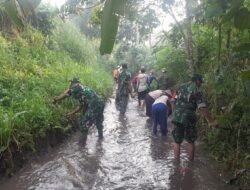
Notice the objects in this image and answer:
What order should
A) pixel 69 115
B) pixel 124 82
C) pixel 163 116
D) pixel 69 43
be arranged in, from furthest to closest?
pixel 69 43, pixel 124 82, pixel 163 116, pixel 69 115

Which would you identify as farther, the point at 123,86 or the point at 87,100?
the point at 123,86

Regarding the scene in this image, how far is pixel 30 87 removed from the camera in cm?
762

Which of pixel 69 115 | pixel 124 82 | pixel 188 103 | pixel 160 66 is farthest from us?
pixel 160 66

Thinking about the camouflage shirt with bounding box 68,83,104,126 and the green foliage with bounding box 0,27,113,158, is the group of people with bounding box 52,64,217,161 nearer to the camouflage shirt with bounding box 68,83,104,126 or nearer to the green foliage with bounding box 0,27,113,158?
the camouflage shirt with bounding box 68,83,104,126

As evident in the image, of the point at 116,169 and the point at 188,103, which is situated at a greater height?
the point at 188,103

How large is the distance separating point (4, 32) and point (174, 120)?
640 cm

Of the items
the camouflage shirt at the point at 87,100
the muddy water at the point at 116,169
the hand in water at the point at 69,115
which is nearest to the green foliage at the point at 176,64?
the muddy water at the point at 116,169

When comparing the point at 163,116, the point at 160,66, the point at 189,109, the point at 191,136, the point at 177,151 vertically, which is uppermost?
the point at 160,66

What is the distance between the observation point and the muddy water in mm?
4910

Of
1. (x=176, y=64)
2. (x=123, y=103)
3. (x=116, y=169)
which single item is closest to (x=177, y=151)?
(x=116, y=169)

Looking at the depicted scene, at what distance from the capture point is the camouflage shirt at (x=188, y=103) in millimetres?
5352

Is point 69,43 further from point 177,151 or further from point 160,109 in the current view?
point 177,151

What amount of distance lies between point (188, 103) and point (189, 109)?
10 centimetres

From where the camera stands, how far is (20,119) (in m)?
5.61
